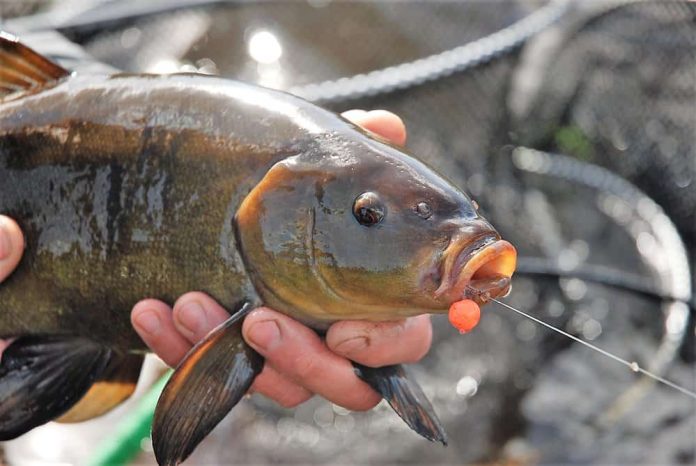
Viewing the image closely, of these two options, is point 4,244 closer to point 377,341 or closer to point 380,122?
point 377,341

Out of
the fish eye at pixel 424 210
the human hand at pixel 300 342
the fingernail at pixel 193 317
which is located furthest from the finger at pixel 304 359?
the fish eye at pixel 424 210

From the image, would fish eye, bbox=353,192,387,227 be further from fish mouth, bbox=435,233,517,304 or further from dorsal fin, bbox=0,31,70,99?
dorsal fin, bbox=0,31,70,99

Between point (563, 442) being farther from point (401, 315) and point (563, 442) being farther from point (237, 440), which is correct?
point (401, 315)

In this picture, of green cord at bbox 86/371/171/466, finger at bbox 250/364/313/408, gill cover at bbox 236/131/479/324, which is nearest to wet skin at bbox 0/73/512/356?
gill cover at bbox 236/131/479/324

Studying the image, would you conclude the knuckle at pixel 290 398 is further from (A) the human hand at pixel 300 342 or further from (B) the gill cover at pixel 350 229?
(B) the gill cover at pixel 350 229

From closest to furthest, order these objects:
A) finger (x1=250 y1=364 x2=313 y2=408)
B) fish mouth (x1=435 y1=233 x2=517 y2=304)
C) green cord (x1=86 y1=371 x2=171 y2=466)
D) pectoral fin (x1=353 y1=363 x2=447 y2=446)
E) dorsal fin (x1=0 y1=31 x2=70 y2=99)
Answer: fish mouth (x1=435 y1=233 x2=517 y2=304) < pectoral fin (x1=353 y1=363 x2=447 y2=446) < dorsal fin (x1=0 y1=31 x2=70 y2=99) < finger (x1=250 y1=364 x2=313 y2=408) < green cord (x1=86 y1=371 x2=171 y2=466)

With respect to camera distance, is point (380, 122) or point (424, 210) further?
point (380, 122)

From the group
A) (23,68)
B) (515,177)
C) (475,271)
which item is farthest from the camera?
(515,177)

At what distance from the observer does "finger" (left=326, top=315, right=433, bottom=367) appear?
6.33 feet

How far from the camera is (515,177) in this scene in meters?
4.93

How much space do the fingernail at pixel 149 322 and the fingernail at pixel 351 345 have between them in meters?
0.46

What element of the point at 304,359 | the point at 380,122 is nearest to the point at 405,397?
the point at 304,359

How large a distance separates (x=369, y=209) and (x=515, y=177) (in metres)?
3.34

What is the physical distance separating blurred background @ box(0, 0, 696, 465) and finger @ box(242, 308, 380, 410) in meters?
1.04
